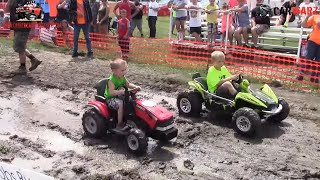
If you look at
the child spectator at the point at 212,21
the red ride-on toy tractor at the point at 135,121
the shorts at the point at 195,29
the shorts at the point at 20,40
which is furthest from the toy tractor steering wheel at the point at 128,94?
the shorts at the point at 195,29

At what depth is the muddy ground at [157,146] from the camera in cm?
481

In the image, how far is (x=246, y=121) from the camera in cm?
577

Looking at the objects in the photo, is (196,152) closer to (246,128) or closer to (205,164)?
(205,164)

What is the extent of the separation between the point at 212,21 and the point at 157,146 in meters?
7.22

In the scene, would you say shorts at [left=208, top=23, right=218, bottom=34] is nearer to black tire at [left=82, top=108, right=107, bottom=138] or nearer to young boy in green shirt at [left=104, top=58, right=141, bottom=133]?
young boy in green shirt at [left=104, top=58, right=141, bottom=133]

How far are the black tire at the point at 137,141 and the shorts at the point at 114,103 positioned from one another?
426mm

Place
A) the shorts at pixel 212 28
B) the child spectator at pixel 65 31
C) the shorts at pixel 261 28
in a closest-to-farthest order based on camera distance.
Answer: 1. the shorts at pixel 261 28
2. the shorts at pixel 212 28
3. the child spectator at pixel 65 31

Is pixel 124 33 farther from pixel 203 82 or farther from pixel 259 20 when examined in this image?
pixel 203 82

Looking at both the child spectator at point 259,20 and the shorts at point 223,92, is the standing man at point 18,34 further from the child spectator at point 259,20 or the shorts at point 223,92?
→ the child spectator at point 259,20

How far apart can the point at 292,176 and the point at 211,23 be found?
26.2ft

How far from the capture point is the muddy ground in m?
4.81

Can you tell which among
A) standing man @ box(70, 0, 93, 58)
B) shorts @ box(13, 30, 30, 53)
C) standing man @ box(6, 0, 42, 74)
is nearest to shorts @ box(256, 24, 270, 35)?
standing man @ box(70, 0, 93, 58)

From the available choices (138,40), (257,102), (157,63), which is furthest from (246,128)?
(138,40)

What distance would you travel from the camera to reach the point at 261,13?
11719 millimetres
